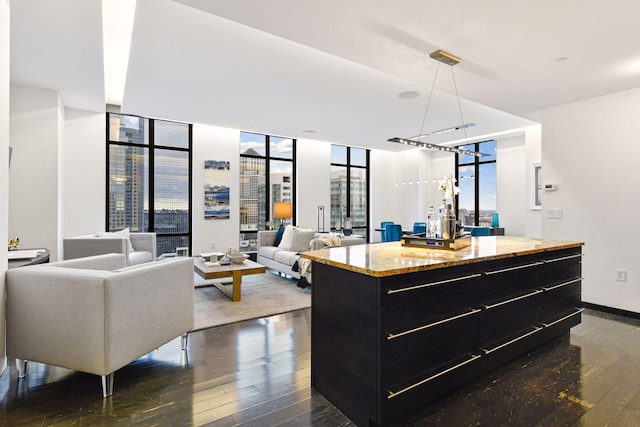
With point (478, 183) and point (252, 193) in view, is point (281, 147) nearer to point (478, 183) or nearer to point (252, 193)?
point (252, 193)

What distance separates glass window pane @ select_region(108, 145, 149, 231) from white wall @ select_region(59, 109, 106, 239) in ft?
0.76

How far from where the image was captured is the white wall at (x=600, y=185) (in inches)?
149

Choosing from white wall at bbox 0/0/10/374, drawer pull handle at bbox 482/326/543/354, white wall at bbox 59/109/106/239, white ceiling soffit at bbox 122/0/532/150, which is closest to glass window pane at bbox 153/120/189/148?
white ceiling soffit at bbox 122/0/532/150

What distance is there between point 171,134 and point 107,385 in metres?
5.65

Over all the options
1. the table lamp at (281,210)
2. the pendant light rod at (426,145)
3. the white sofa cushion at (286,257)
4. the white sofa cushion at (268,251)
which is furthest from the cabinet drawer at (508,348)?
the table lamp at (281,210)

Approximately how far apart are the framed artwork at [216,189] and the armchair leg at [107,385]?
16.6 ft

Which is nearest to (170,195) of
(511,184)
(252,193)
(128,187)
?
(128,187)

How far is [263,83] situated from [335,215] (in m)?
5.09

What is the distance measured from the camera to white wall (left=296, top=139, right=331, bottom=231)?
8.37m

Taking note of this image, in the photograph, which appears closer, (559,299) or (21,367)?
(21,367)

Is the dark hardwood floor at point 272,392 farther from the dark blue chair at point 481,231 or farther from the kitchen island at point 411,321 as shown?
the dark blue chair at point 481,231

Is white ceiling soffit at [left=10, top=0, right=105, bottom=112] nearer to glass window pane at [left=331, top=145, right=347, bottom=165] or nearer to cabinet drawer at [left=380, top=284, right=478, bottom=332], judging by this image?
cabinet drawer at [left=380, top=284, right=478, bottom=332]

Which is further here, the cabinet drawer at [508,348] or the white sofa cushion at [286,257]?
the white sofa cushion at [286,257]

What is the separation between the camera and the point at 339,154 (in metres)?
9.20
